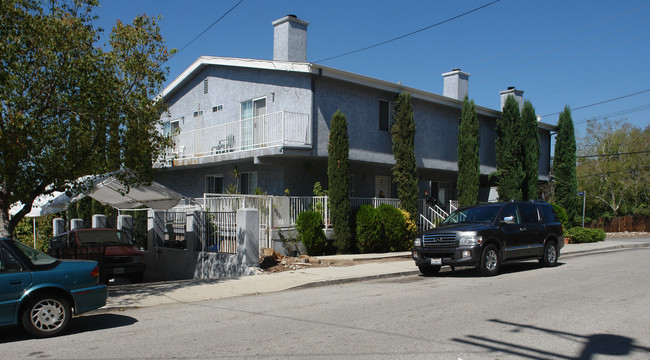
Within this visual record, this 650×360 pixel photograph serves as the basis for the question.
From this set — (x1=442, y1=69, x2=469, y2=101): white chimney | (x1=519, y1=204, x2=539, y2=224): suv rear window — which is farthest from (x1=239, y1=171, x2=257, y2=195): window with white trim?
(x1=442, y1=69, x2=469, y2=101): white chimney

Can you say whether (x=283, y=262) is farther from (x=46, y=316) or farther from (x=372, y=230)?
(x=46, y=316)

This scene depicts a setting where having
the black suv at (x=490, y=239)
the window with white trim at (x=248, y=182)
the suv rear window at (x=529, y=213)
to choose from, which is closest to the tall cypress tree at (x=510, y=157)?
the black suv at (x=490, y=239)

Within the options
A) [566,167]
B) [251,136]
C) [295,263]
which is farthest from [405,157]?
[566,167]

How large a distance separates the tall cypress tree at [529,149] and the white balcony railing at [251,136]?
1266 centimetres

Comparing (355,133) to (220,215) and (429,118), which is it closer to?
(429,118)

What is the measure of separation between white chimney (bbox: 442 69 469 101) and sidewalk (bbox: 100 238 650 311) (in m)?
14.0

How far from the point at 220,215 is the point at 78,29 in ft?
23.2

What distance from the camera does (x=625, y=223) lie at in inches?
1778

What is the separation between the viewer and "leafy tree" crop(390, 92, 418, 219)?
20.7 metres

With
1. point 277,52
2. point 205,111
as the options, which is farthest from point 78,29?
point 205,111

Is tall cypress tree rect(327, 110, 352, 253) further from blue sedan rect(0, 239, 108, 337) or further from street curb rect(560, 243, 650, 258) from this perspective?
blue sedan rect(0, 239, 108, 337)

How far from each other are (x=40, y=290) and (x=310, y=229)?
1029cm

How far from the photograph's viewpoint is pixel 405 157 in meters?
20.8

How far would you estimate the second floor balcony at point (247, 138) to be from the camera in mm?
19094
